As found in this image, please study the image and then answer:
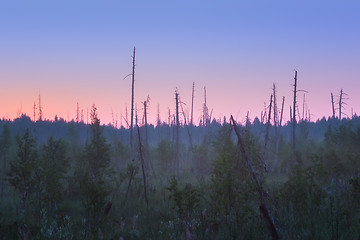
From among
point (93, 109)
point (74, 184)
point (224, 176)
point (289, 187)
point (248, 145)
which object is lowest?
point (74, 184)

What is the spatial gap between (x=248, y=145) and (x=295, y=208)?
10.7 feet

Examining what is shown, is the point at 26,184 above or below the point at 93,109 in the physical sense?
below

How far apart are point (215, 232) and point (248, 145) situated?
91.9 inches

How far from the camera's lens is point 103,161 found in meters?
21.7

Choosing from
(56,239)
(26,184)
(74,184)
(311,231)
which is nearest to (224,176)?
(311,231)

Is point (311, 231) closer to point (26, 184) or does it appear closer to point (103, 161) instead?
point (26, 184)

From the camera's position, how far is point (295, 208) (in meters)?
9.38

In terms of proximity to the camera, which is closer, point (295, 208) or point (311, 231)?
point (311, 231)

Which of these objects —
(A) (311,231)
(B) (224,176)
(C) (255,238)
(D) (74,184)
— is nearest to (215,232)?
(C) (255,238)

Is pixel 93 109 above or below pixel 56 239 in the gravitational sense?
above

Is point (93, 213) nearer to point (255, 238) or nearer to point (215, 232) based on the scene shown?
point (215, 232)

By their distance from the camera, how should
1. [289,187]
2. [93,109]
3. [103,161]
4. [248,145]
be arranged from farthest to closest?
1. [93,109]
2. [103,161]
3. [289,187]
4. [248,145]

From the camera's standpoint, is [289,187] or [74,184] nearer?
[289,187]

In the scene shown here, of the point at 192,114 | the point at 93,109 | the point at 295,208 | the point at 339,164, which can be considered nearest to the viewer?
the point at 295,208
